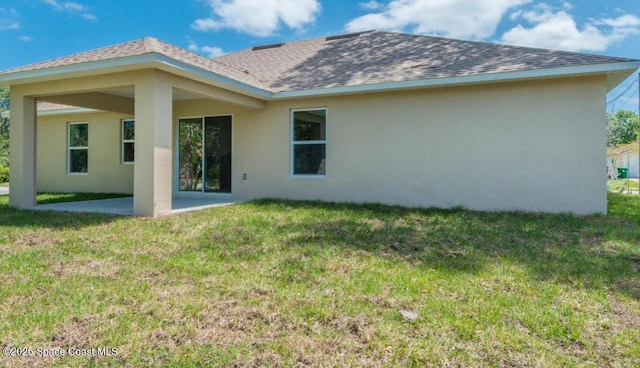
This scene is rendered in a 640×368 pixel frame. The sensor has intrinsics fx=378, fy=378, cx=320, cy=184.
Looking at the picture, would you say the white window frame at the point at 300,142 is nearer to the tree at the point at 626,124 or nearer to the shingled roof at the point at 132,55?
the shingled roof at the point at 132,55

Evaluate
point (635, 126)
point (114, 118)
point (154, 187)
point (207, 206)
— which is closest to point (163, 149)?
point (154, 187)

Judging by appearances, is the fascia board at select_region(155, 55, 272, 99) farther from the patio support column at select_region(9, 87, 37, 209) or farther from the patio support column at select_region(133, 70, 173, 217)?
the patio support column at select_region(9, 87, 37, 209)

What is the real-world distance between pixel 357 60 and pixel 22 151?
802cm

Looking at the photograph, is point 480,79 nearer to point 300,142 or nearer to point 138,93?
point 300,142

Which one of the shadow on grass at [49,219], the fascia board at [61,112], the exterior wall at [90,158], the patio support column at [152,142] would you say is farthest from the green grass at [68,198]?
the patio support column at [152,142]

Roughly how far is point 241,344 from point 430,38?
33.6ft

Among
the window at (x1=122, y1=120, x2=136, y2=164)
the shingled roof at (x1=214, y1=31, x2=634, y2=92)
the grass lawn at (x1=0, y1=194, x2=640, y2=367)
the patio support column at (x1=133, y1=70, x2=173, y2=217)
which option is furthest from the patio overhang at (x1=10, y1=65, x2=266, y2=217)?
the window at (x1=122, y1=120, x2=136, y2=164)

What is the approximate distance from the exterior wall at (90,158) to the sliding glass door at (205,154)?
246 cm

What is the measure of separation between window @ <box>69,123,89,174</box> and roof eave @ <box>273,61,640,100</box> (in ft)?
25.4

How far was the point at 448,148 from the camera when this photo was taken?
8109 mm

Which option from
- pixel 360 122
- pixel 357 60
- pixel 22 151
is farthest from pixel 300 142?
pixel 22 151

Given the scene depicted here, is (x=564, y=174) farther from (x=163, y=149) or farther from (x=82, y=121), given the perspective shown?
(x=82, y=121)

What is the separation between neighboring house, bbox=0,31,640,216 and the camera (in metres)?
6.92

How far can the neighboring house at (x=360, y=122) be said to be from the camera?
6922 millimetres
